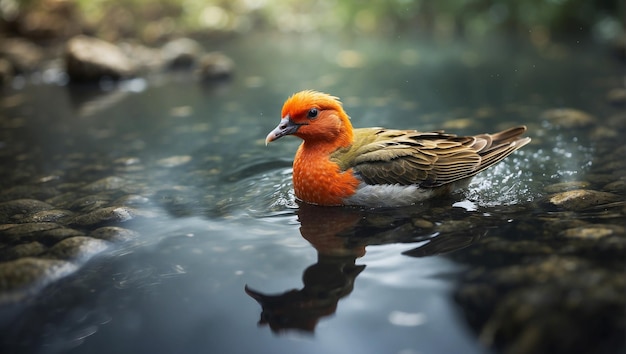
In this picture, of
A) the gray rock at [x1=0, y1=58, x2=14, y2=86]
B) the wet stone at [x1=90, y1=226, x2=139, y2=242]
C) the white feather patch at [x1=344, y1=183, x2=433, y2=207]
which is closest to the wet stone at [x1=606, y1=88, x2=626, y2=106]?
the white feather patch at [x1=344, y1=183, x2=433, y2=207]

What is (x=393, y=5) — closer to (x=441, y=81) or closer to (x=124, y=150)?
(x=441, y=81)

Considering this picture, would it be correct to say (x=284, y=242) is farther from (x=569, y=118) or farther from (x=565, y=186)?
(x=569, y=118)

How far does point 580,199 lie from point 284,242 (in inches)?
85.6

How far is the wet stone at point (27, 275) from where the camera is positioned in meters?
3.15

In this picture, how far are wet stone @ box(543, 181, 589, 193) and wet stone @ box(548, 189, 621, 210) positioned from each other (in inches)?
6.5

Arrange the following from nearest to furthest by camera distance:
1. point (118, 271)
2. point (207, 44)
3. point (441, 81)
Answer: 1. point (118, 271)
2. point (441, 81)
3. point (207, 44)

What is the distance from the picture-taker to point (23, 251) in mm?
3629

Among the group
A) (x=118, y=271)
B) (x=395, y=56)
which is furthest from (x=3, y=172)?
(x=395, y=56)

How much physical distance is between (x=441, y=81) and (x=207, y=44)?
8.90m

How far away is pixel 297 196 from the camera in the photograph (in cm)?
452

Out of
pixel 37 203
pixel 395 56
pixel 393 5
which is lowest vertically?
pixel 37 203

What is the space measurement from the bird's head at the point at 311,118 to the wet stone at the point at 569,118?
3.28m

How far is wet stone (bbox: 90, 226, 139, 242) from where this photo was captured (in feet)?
12.8

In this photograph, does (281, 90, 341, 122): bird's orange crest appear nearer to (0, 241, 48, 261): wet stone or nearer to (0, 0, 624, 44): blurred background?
(0, 241, 48, 261): wet stone
